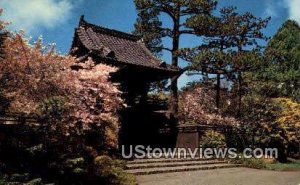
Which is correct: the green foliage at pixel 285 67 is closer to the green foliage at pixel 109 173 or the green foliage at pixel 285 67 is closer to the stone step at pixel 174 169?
the stone step at pixel 174 169

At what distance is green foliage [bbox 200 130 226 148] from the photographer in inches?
1046

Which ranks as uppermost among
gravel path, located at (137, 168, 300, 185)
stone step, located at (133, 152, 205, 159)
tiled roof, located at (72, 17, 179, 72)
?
tiled roof, located at (72, 17, 179, 72)

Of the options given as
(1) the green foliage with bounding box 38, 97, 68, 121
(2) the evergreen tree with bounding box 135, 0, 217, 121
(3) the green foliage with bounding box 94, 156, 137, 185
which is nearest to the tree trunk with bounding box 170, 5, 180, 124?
(2) the evergreen tree with bounding box 135, 0, 217, 121

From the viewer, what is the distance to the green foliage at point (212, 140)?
87.1 feet

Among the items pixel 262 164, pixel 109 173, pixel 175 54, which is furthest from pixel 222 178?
pixel 175 54

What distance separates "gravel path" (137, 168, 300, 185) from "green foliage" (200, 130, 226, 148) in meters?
4.65

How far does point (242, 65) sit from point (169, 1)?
7.65 metres

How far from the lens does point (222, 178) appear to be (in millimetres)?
18922

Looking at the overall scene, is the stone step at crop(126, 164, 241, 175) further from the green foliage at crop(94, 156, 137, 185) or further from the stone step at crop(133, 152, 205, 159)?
the green foliage at crop(94, 156, 137, 185)

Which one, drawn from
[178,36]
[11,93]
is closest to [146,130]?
[178,36]

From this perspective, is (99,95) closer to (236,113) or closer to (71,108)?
(71,108)

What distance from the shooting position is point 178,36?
35.3m

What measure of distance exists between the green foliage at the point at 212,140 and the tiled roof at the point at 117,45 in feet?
16.5

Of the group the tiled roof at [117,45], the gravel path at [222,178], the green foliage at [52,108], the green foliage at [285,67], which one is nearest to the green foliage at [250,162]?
the gravel path at [222,178]
